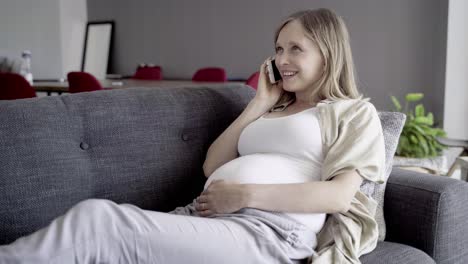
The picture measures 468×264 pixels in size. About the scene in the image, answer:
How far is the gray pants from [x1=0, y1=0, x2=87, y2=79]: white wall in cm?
681

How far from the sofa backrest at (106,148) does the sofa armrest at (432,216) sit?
0.68 m

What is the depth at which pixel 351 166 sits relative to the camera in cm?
145

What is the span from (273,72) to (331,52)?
0.88ft

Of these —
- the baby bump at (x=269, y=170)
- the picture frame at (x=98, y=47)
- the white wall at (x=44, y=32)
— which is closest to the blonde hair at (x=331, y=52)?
the baby bump at (x=269, y=170)

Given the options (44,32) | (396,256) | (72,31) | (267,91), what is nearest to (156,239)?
(396,256)

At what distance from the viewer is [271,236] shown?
1.34m

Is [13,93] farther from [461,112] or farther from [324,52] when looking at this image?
[461,112]

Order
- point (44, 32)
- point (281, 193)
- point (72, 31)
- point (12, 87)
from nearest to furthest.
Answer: point (281, 193) < point (12, 87) < point (44, 32) < point (72, 31)

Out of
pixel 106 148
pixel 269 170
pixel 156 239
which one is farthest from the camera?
pixel 106 148

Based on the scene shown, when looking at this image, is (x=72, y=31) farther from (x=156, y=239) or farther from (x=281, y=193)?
(x=156, y=239)

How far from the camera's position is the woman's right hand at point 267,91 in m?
1.84

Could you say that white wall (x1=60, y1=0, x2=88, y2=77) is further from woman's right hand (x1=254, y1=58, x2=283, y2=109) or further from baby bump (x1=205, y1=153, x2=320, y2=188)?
baby bump (x1=205, y1=153, x2=320, y2=188)

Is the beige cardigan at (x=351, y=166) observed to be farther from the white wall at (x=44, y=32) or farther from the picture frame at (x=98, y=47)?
the white wall at (x=44, y=32)

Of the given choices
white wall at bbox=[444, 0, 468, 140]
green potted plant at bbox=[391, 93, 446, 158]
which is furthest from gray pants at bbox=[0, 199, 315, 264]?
white wall at bbox=[444, 0, 468, 140]
